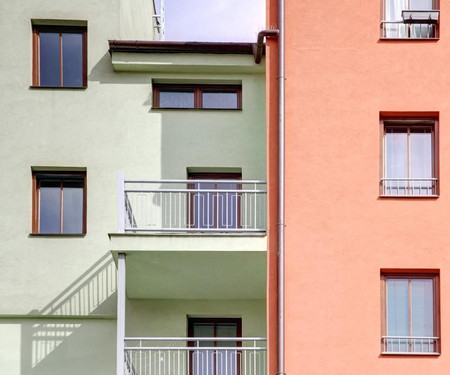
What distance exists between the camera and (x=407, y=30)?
50.3 feet

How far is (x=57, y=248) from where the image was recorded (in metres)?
15.9

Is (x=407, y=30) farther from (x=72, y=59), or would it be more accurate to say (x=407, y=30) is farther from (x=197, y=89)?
(x=72, y=59)

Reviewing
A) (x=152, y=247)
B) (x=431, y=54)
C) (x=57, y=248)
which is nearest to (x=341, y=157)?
(x=431, y=54)

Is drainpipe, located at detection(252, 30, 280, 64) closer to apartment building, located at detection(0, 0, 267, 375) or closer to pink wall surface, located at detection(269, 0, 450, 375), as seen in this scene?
apartment building, located at detection(0, 0, 267, 375)

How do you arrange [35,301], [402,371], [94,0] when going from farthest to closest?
1. [94,0]
2. [35,301]
3. [402,371]

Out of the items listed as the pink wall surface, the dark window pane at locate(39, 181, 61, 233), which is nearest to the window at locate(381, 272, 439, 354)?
the pink wall surface

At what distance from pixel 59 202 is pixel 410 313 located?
7.16m

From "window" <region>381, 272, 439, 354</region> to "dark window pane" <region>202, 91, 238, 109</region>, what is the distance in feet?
16.2

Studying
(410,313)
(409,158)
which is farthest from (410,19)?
(410,313)

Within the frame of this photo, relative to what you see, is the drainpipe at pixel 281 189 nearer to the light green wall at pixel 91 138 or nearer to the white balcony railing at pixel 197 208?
the white balcony railing at pixel 197 208

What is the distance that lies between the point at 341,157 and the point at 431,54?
260 centimetres

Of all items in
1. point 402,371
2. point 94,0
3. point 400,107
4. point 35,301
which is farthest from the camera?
point 94,0

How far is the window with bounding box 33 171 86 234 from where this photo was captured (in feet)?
53.0

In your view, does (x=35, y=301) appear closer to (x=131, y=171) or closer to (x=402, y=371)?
(x=131, y=171)
